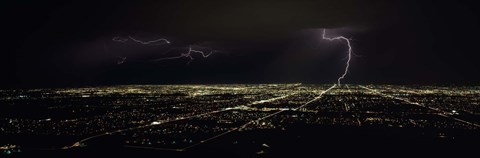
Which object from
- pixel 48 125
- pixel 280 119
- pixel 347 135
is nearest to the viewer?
pixel 347 135

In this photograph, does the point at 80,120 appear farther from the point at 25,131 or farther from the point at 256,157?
the point at 256,157

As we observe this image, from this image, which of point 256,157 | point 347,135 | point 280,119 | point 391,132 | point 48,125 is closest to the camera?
point 256,157

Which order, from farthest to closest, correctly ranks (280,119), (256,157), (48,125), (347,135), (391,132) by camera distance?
(280,119) → (48,125) → (391,132) → (347,135) → (256,157)

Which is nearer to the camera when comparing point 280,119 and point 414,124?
point 414,124

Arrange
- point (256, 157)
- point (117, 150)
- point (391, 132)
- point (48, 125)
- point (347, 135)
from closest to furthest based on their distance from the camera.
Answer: point (256, 157) → point (117, 150) → point (347, 135) → point (391, 132) → point (48, 125)

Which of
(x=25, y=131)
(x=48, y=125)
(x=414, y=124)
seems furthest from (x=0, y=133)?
(x=414, y=124)

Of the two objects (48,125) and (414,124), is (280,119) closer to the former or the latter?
(414,124)

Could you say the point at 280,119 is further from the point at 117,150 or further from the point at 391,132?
the point at 117,150

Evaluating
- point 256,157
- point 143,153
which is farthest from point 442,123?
point 143,153

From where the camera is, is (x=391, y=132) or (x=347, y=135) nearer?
(x=347, y=135)
